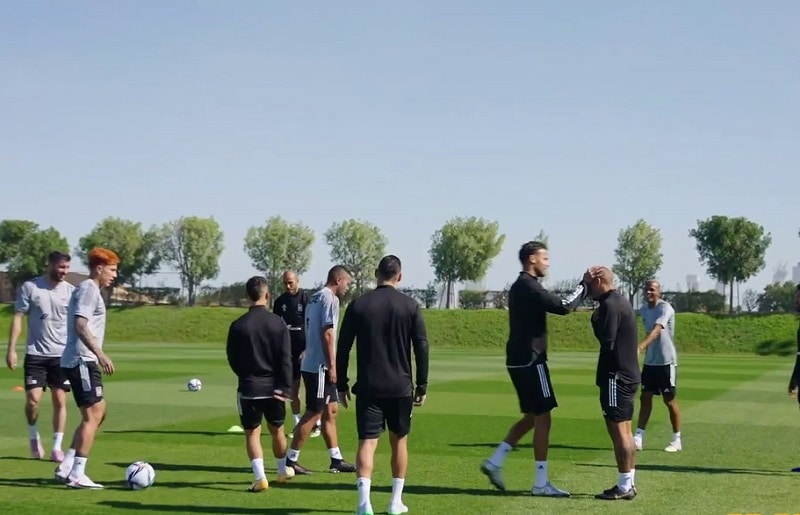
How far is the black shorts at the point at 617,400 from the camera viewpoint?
959 cm

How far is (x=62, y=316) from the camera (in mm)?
11867

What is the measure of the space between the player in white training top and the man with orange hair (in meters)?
1.51

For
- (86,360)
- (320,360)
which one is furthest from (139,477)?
(320,360)

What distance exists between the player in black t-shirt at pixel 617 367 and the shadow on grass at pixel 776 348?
55792 millimetres

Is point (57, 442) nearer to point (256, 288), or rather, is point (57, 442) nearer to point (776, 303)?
point (256, 288)

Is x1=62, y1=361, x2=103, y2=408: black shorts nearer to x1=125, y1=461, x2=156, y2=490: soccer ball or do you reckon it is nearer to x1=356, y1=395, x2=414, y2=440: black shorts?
x1=125, y1=461, x2=156, y2=490: soccer ball

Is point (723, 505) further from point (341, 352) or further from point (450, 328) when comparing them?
point (450, 328)

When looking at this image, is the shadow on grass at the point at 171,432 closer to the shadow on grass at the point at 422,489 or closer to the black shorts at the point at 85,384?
the shadow on grass at the point at 422,489

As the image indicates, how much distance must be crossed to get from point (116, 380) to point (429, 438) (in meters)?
13.5

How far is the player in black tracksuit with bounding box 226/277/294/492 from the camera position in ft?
31.8

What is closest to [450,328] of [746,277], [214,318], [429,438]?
[214,318]

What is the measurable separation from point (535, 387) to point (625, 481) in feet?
3.97

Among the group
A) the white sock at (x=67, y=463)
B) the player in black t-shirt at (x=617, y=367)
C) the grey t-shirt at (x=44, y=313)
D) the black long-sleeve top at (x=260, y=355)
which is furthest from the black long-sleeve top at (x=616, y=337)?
the grey t-shirt at (x=44, y=313)

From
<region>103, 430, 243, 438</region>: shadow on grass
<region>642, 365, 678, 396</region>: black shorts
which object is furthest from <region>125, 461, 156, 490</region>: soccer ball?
<region>642, 365, 678, 396</region>: black shorts
